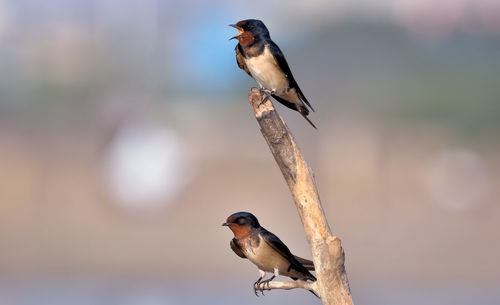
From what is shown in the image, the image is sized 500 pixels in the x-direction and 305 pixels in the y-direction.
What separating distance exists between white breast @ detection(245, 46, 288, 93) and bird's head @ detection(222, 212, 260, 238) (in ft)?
2.10

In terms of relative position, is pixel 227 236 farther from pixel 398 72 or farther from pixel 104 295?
pixel 398 72

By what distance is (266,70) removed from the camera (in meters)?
4.20

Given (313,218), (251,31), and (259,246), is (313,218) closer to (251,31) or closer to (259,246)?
(259,246)

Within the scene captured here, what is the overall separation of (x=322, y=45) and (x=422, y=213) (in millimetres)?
6007

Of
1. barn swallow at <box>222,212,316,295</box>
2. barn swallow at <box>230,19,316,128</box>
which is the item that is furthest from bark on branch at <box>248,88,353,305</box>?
barn swallow at <box>230,19,316,128</box>

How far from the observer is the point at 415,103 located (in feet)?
72.9

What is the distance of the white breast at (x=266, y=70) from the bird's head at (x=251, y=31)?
0.18 ft

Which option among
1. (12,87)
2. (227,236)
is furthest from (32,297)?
(12,87)

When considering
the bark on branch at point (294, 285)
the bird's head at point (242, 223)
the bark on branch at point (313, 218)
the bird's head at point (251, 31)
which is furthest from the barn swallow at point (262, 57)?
the bark on branch at point (294, 285)

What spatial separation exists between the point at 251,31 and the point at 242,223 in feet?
2.75

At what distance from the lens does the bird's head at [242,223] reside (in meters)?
3.78

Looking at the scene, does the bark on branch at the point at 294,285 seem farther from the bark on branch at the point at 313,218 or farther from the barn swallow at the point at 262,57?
the barn swallow at the point at 262,57

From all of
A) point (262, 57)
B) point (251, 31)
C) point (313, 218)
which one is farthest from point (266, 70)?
point (313, 218)

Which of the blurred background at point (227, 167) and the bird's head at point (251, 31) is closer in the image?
the bird's head at point (251, 31)
